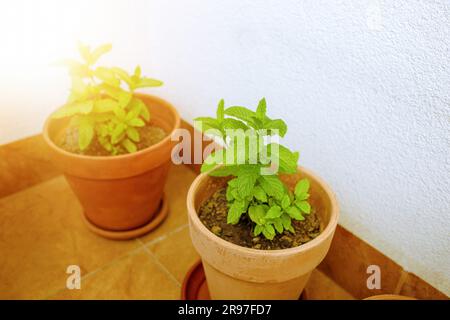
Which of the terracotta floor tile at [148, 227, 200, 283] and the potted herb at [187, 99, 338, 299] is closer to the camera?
the potted herb at [187, 99, 338, 299]

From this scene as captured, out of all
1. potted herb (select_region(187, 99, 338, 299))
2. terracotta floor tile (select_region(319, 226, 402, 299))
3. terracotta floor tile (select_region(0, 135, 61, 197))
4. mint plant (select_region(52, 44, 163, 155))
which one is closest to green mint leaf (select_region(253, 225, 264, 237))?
potted herb (select_region(187, 99, 338, 299))

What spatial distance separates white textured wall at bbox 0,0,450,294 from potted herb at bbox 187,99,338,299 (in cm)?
14

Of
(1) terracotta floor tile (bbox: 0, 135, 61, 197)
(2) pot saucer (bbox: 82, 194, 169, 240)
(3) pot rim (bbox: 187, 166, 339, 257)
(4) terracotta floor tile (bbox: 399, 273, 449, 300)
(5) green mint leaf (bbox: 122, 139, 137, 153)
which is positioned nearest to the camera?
(3) pot rim (bbox: 187, 166, 339, 257)

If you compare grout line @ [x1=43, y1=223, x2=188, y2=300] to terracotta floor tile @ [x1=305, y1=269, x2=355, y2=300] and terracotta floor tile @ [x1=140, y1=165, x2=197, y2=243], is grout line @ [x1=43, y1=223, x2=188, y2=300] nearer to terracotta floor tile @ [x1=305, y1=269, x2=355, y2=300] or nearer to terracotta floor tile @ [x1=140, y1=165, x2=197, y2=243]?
terracotta floor tile @ [x1=140, y1=165, x2=197, y2=243]

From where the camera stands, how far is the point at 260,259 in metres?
0.77

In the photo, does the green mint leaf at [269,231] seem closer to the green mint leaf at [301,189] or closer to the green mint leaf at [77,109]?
the green mint leaf at [301,189]

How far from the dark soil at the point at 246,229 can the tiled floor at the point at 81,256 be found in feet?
1.00

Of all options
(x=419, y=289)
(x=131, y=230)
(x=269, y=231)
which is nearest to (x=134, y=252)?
(x=131, y=230)

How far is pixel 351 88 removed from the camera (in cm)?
90

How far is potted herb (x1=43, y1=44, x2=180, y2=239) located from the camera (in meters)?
1.06

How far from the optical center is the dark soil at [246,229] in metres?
0.86

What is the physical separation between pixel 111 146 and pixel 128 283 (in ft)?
1.32

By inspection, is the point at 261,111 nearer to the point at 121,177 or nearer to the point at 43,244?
the point at 121,177
